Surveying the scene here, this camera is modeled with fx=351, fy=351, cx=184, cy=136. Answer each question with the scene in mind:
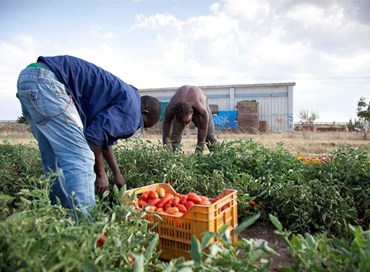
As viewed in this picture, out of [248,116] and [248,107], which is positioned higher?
[248,107]

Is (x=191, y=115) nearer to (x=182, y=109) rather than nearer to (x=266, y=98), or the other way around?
(x=182, y=109)

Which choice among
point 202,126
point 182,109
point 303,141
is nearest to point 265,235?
point 182,109

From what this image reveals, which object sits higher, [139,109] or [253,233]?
[139,109]

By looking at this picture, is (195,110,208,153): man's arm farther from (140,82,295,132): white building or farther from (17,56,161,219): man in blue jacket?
(140,82,295,132): white building

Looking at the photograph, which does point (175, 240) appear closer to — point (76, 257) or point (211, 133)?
point (76, 257)

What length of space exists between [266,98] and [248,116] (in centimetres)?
497

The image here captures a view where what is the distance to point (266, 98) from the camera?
2698 cm

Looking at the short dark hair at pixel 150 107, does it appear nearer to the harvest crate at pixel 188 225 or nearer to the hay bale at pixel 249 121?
the harvest crate at pixel 188 225

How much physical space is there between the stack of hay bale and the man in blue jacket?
20.3 m

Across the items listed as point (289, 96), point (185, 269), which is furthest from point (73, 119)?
point (289, 96)

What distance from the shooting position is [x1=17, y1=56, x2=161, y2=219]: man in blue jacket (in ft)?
7.59

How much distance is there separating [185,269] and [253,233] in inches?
73.1

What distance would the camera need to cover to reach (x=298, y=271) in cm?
132

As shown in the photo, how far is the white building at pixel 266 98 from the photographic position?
85.9 feet
